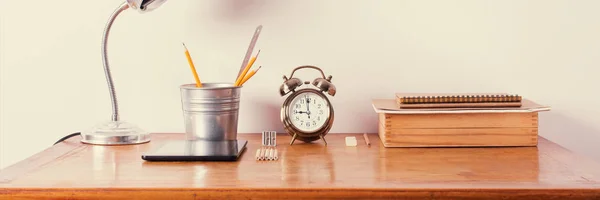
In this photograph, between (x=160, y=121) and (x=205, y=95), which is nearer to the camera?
(x=205, y=95)

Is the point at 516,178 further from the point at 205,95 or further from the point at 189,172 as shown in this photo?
the point at 205,95

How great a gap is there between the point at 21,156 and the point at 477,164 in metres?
1.14

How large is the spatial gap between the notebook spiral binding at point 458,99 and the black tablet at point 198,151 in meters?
0.36

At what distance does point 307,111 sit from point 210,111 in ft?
0.70

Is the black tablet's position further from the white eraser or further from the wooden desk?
the white eraser

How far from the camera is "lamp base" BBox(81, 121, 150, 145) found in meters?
1.46

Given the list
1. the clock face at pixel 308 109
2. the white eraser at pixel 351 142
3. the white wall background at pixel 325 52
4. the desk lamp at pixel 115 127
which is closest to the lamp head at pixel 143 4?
the desk lamp at pixel 115 127

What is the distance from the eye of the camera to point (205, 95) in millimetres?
1376

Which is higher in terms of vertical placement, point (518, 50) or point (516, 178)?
point (518, 50)

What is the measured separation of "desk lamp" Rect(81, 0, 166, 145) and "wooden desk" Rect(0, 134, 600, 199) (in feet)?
0.21

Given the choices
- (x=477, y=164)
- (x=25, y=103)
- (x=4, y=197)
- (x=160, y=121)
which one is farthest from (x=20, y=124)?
(x=477, y=164)

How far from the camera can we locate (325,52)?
1631mm

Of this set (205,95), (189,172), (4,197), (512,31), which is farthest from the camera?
(512,31)

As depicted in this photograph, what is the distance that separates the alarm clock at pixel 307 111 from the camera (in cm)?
145
